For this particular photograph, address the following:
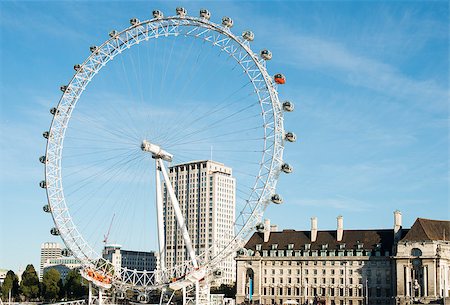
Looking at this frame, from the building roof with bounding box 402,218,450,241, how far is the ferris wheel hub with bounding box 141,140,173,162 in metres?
57.9

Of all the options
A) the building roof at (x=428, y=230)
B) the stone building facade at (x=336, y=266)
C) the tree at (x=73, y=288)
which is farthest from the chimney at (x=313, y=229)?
the tree at (x=73, y=288)

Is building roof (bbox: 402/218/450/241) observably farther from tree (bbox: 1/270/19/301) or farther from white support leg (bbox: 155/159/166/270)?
tree (bbox: 1/270/19/301)

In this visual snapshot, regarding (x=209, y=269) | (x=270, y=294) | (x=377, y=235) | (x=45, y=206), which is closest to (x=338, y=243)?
(x=377, y=235)

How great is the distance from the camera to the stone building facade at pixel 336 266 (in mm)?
127375

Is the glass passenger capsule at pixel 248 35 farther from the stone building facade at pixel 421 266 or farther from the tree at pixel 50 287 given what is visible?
the tree at pixel 50 287

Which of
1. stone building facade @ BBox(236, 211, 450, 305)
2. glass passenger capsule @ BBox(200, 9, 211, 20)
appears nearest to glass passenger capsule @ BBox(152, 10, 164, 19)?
glass passenger capsule @ BBox(200, 9, 211, 20)

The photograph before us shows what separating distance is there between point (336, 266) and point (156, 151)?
63.6 meters

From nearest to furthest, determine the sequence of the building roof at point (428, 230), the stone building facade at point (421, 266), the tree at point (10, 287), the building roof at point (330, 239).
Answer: the stone building facade at point (421, 266) < the building roof at point (428, 230) < the building roof at point (330, 239) < the tree at point (10, 287)

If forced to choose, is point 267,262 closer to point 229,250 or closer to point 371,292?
point 371,292

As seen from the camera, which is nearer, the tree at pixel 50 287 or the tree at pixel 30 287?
the tree at pixel 50 287

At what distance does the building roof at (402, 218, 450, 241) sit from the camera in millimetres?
127312

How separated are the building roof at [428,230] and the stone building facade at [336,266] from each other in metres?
0.26

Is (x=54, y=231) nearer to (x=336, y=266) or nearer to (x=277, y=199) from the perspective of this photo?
(x=277, y=199)

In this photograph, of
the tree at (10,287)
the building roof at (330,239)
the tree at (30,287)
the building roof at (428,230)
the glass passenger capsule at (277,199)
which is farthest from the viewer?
the tree at (10,287)
